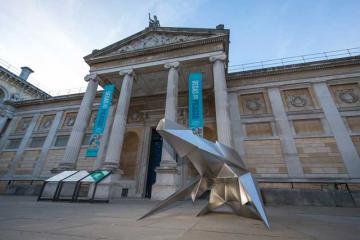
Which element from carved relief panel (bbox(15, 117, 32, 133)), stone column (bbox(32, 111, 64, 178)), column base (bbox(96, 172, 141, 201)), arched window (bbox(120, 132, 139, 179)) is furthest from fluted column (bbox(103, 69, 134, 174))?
carved relief panel (bbox(15, 117, 32, 133))

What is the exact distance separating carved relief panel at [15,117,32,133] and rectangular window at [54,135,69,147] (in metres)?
5.34

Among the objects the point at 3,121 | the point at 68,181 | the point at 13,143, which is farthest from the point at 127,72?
the point at 3,121

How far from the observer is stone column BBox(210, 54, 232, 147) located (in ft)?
30.6

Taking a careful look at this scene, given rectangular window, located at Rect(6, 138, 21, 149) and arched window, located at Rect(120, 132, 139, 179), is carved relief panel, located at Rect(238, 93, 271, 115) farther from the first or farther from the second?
rectangular window, located at Rect(6, 138, 21, 149)

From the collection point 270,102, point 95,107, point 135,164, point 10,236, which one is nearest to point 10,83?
point 95,107

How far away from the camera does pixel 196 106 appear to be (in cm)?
1011

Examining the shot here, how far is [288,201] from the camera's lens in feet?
25.6

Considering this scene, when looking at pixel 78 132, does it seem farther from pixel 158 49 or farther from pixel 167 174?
pixel 158 49

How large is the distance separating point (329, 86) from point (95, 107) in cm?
2001

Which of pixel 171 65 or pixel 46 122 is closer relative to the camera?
pixel 171 65

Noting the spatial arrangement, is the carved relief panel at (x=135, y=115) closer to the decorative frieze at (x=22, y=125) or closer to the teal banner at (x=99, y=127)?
the teal banner at (x=99, y=127)

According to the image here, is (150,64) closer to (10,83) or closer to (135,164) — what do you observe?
(135,164)

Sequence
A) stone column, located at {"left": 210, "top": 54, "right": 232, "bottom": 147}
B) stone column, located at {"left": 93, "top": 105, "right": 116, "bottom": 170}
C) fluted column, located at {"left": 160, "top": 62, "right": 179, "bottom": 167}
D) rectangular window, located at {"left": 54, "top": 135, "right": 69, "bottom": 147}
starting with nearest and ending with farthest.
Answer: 1. stone column, located at {"left": 210, "top": 54, "right": 232, "bottom": 147}
2. fluted column, located at {"left": 160, "top": 62, "right": 179, "bottom": 167}
3. stone column, located at {"left": 93, "top": 105, "right": 116, "bottom": 170}
4. rectangular window, located at {"left": 54, "top": 135, "right": 69, "bottom": 147}

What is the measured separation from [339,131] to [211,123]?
316 inches
